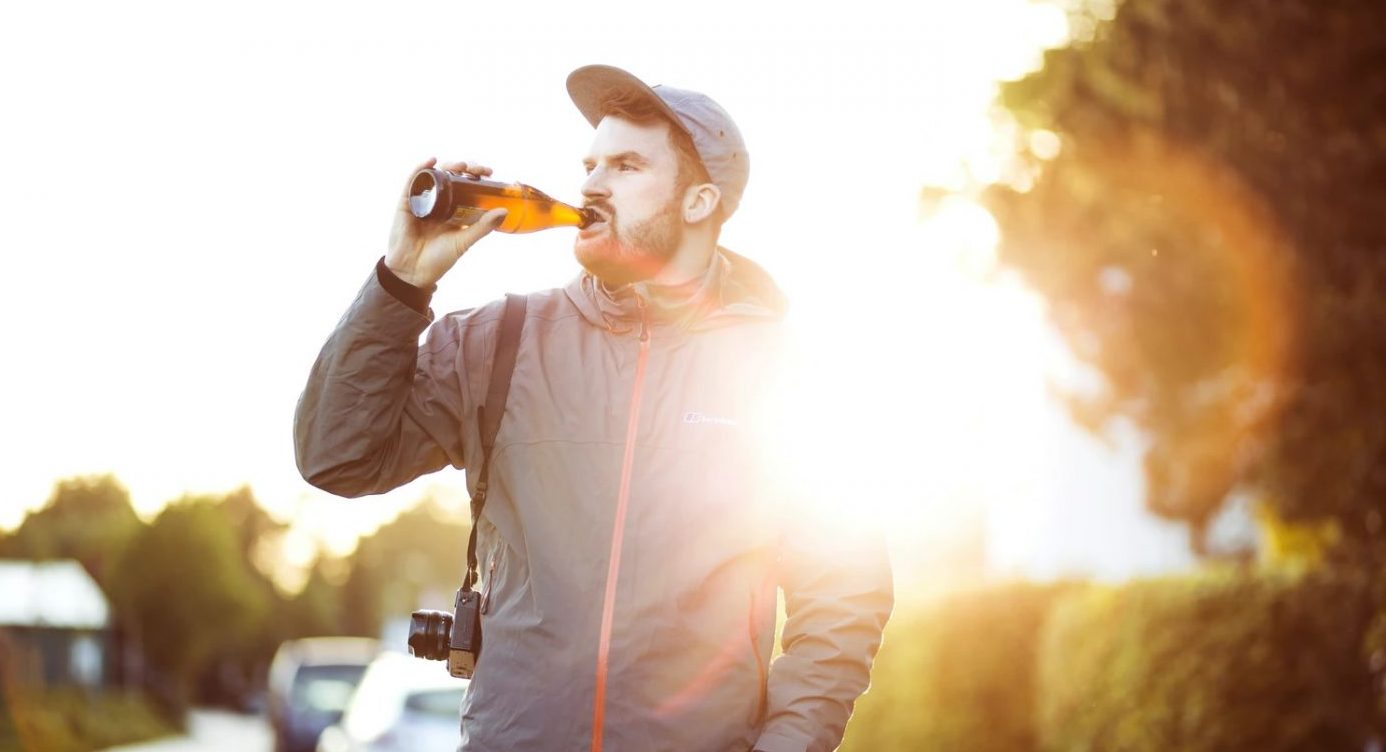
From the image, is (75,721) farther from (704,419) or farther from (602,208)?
(704,419)

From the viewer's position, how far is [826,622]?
3350 millimetres

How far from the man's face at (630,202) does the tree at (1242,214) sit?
386 inches

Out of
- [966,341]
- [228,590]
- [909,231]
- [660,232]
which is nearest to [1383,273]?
[909,231]

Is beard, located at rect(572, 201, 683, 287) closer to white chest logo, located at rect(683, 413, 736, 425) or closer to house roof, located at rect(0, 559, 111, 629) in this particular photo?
white chest logo, located at rect(683, 413, 736, 425)

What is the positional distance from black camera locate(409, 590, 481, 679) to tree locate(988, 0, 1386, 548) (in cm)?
1041

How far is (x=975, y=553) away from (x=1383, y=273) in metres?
44.8

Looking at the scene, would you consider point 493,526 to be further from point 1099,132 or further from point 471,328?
point 1099,132

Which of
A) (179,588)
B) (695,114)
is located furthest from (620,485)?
(179,588)

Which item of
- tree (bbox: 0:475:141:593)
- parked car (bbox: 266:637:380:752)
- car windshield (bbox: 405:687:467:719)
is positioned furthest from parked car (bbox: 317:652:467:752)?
tree (bbox: 0:475:141:593)

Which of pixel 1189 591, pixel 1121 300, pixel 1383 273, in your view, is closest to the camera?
pixel 1189 591

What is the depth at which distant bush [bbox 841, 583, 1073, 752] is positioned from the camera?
46.2 feet

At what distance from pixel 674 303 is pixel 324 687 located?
20.4m

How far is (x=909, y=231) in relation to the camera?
17.3m

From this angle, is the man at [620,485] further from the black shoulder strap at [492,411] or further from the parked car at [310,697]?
the parked car at [310,697]
